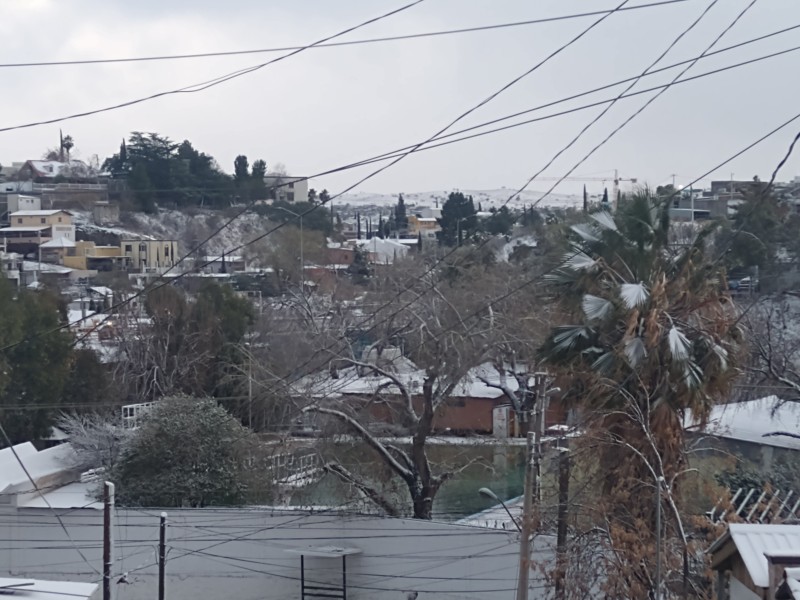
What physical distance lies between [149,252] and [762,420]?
172 ft

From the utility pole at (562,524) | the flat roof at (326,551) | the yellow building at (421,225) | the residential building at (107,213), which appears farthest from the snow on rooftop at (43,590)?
the yellow building at (421,225)

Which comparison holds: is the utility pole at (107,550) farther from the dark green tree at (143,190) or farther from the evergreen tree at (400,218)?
the evergreen tree at (400,218)

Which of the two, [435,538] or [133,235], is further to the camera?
[133,235]

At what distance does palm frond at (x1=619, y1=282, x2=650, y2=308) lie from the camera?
11211 mm

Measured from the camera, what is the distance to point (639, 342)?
436 inches

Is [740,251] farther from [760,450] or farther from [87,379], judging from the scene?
[87,379]

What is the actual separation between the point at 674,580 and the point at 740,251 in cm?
1873

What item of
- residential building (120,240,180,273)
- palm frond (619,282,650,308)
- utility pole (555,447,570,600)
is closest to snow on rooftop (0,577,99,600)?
utility pole (555,447,570,600)

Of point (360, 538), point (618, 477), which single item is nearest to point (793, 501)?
point (618, 477)

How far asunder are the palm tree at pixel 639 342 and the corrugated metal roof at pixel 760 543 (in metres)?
2.61

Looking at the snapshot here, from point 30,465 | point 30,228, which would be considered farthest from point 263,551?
point 30,228

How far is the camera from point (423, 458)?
16625 millimetres

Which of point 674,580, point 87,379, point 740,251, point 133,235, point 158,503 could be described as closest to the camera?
point 674,580

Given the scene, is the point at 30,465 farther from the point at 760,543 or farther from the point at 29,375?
the point at 760,543
